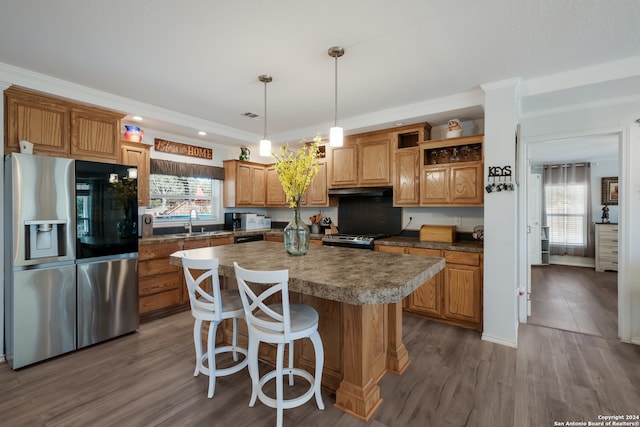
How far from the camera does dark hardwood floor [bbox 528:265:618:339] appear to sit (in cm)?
334

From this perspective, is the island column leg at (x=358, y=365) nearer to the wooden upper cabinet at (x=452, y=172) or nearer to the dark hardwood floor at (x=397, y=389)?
the dark hardwood floor at (x=397, y=389)

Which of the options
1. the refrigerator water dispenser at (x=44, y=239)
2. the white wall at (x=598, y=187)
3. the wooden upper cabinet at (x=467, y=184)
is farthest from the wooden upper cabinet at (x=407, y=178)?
the white wall at (x=598, y=187)

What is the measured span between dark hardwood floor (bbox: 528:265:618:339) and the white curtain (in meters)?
0.59

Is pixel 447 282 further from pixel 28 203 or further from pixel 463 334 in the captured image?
pixel 28 203

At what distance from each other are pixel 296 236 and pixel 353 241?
1.68 metres

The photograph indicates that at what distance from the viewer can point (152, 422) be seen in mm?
1854

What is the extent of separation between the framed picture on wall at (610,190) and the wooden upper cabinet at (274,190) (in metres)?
6.50

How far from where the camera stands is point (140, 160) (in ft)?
12.4

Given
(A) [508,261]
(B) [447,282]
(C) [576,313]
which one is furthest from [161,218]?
(C) [576,313]

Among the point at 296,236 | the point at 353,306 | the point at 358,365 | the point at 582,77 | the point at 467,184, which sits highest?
the point at 582,77

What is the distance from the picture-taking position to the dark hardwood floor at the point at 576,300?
334 centimetres

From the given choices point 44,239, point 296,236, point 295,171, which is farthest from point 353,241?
point 44,239

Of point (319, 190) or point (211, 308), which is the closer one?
point (211, 308)

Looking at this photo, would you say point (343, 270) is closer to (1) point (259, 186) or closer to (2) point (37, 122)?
(2) point (37, 122)
